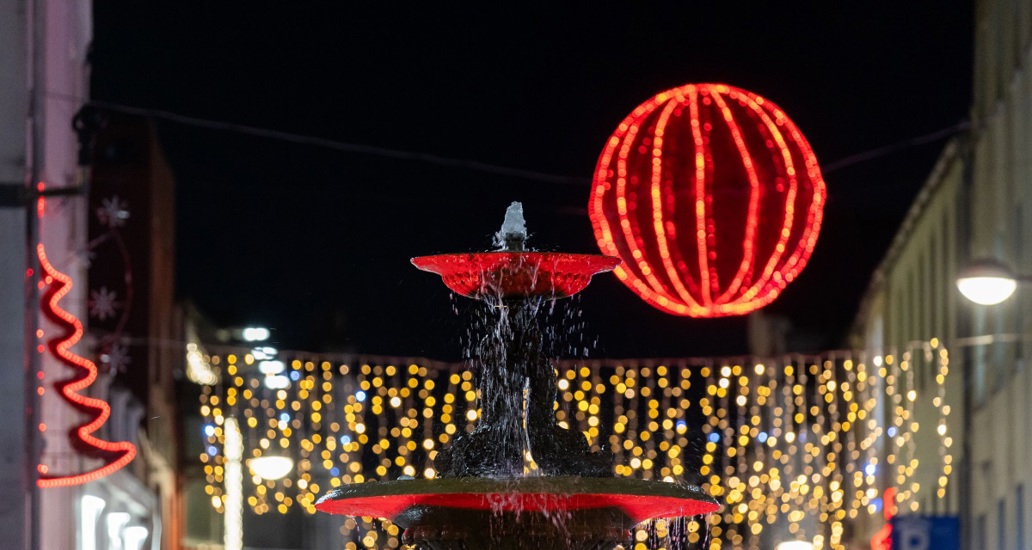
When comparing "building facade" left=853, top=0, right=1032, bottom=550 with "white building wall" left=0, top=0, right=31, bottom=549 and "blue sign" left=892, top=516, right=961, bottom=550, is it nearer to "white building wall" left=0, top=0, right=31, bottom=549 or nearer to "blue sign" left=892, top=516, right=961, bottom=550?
"blue sign" left=892, top=516, right=961, bottom=550

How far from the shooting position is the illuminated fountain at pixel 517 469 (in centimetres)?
1077

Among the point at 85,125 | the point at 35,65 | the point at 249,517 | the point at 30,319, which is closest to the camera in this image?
the point at 30,319

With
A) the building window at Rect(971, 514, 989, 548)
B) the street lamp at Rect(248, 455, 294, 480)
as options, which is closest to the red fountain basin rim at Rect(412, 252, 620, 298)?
the street lamp at Rect(248, 455, 294, 480)

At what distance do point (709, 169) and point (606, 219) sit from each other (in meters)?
0.76

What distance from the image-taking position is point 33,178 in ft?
68.7

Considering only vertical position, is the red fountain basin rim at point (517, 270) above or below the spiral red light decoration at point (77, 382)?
below

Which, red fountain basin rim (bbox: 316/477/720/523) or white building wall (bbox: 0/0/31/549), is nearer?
red fountain basin rim (bbox: 316/477/720/523)

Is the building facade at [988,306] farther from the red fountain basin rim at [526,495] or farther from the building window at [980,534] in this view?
the red fountain basin rim at [526,495]

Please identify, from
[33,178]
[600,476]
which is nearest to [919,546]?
[33,178]

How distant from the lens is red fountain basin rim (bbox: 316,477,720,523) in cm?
1061

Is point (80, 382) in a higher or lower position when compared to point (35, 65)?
lower

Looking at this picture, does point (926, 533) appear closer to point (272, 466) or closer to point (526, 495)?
point (272, 466)

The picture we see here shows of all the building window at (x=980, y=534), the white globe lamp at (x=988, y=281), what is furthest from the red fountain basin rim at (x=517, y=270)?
the building window at (x=980, y=534)

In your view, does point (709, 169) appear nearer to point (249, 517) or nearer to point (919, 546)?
point (919, 546)
